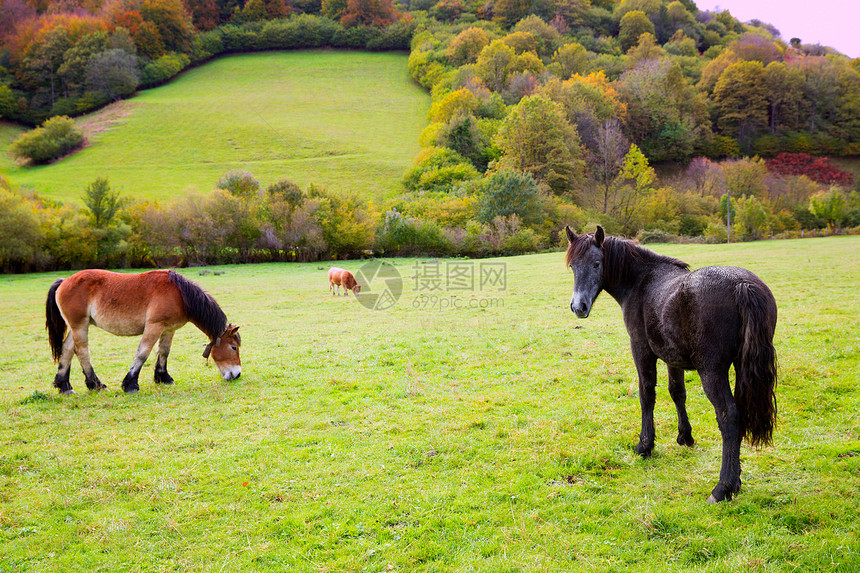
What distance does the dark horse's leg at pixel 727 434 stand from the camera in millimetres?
4297

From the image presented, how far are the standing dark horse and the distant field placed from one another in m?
46.1

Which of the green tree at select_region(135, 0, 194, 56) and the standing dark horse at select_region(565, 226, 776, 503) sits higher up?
the green tree at select_region(135, 0, 194, 56)

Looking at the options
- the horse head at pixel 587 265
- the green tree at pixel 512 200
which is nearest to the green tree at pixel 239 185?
the green tree at pixel 512 200

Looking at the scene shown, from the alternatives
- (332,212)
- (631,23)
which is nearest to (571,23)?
(631,23)

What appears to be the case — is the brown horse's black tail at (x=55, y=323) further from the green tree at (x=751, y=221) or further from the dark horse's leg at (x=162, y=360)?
the green tree at (x=751, y=221)

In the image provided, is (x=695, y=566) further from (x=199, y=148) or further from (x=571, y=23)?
(x=571, y=23)

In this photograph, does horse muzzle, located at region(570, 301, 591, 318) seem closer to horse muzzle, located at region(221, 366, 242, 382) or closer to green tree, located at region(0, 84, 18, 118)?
horse muzzle, located at region(221, 366, 242, 382)

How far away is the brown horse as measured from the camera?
27.7ft

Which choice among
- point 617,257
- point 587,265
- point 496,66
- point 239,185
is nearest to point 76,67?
point 239,185

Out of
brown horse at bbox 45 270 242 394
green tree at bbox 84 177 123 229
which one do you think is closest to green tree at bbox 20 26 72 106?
green tree at bbox 84 177 123 229

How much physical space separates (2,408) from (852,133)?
99.7 meters

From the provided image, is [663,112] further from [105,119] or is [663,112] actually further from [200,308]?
[105,119]

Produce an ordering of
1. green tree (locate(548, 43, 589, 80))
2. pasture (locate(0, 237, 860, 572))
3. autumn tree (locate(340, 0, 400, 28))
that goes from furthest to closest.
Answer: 1. autumn tree (locate(340, 0, 400, 28))
2. green tree (locate(548, 43, 589, 80))
3. pasture (locate(0, 237, 860, 572))

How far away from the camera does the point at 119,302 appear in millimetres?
8547
